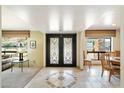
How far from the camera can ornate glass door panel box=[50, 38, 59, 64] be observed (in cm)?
1095

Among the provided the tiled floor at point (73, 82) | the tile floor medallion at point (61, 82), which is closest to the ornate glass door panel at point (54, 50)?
the tiled floor at point (73, 82)

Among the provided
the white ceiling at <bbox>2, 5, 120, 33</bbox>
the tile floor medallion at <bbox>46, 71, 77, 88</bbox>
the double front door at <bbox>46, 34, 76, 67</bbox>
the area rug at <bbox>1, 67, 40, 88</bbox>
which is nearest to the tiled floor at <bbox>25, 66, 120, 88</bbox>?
the tile floor medallion at <bbox>46, 71, 77, 88</bbox>

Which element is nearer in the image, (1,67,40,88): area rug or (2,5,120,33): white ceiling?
(2,5,120,33): white ceiling

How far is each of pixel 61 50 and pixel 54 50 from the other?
0.41m

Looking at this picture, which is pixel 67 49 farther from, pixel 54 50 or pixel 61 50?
→ pixel 54 50

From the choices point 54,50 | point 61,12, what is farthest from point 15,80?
point 54,50

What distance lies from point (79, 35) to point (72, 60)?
1578 mm

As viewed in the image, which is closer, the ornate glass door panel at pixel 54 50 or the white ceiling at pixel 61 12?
the white ceiling at pixel 61 12

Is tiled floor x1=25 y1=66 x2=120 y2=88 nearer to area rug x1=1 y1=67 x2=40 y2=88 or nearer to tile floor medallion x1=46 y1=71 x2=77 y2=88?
tile floor medallion x1=46 y1=71 x2=77 y2=88

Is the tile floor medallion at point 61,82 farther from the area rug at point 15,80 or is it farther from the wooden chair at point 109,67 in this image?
the wooden chair at point 109,67

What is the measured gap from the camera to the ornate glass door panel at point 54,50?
35.9 feet

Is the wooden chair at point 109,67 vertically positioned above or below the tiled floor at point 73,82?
above
